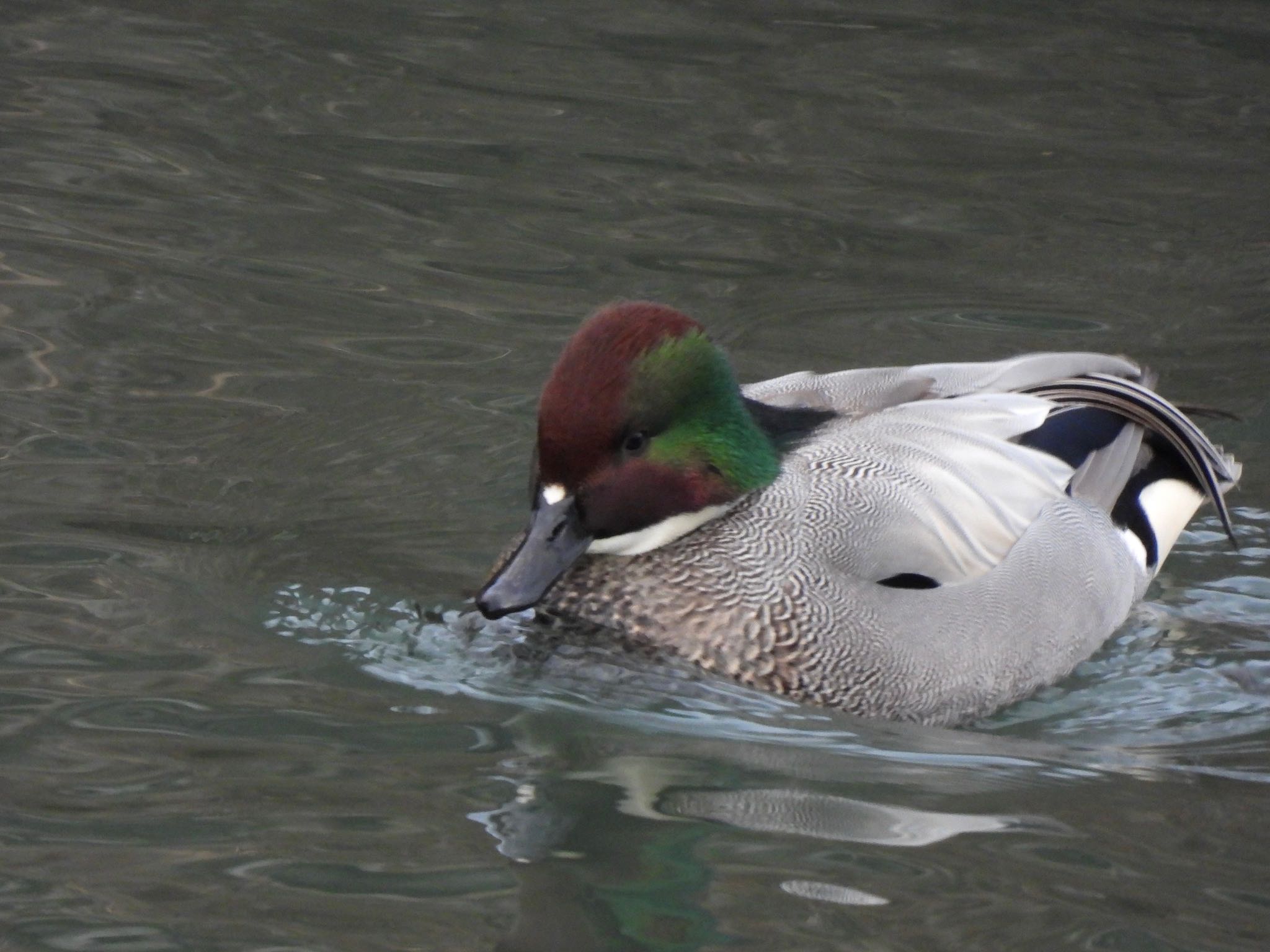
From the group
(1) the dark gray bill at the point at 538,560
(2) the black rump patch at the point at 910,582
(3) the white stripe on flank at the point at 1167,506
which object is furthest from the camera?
(3) the white stripe on flank at the point at 1167,506

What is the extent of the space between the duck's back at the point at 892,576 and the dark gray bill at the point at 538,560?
0.92 feet

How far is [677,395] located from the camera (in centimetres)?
463

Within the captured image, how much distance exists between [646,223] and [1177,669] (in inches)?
148

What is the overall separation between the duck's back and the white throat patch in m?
0.02

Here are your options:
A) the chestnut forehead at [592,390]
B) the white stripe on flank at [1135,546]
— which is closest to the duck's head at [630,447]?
the chestnut forehead at [592,390]

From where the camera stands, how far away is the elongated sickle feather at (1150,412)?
557 cm

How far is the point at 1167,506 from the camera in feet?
19.1

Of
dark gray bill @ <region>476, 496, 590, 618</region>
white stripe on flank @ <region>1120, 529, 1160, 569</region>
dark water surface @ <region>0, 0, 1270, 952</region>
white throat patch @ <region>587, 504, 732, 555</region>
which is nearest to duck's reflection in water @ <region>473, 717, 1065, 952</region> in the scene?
dark water surface @ <region>0, 0, 1270, 952</region>

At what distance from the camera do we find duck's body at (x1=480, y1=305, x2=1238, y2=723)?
4.58 meters

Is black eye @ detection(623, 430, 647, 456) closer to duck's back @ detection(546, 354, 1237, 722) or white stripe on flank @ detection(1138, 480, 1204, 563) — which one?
duck's back @ detection(546, 354, 1237, 722)

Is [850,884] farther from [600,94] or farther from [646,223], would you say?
[600,94]

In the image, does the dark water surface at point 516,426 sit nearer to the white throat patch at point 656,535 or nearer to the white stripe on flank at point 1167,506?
the white stripe on flank at point 1167,506

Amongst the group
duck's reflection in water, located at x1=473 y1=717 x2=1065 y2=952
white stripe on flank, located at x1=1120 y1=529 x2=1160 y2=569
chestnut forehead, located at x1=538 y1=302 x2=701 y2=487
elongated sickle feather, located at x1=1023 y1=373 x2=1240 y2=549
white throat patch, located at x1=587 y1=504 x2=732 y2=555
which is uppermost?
chestnut forehead, located at x1=538 y1=302 x2=701 y2=487

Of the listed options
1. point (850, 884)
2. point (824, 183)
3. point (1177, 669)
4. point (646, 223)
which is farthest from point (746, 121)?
point (850, 884)
